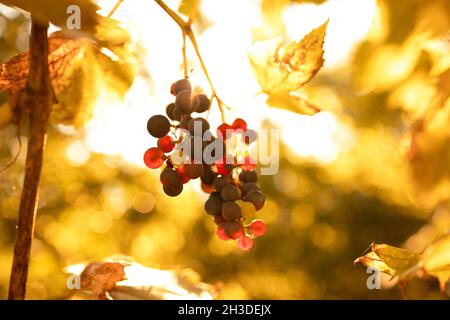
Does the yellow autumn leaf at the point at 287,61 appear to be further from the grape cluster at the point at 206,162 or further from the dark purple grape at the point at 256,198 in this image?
the dark purple grape at the point at 256,198

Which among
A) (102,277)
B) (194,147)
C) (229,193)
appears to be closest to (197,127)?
(194,147)

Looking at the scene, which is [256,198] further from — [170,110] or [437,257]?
[437,257]

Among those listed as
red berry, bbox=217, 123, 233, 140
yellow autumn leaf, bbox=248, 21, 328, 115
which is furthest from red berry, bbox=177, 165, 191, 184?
yellow autumn leaf, bbox=248, 21, 328, 115

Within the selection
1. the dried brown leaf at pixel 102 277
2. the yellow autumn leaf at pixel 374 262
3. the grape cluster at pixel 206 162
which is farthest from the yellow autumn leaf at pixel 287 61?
the dried brown leaf at pixel 102 277

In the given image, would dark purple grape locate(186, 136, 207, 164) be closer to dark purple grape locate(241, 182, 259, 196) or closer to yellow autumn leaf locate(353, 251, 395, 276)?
dark purple grape locate(241, 182, 259, 196)

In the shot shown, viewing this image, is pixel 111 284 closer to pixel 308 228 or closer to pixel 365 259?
pixel 365 259
